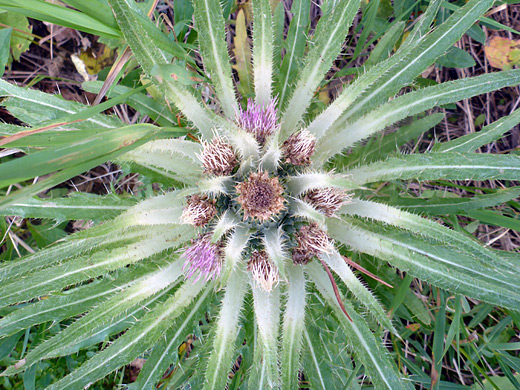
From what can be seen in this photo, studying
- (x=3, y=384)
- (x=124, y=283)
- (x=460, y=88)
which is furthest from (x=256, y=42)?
(x=3, y=384)

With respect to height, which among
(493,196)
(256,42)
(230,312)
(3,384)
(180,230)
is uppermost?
(256,42)

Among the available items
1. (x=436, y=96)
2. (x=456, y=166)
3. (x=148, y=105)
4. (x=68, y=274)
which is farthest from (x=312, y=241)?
(x=148, y=105)

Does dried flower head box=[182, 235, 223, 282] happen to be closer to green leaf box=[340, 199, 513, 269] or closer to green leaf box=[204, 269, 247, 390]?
green leaf box=[204, 269, 247, 390]

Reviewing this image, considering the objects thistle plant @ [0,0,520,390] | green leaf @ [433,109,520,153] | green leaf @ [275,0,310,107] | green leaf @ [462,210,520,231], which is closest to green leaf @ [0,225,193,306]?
thistle plant @ [0,0,520,390]

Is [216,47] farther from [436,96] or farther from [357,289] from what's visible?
[357,289]

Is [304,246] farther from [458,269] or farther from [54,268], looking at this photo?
[54,268]

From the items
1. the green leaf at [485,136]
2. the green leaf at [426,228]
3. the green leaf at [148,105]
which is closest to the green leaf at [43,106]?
the green leaf at [148,105]
